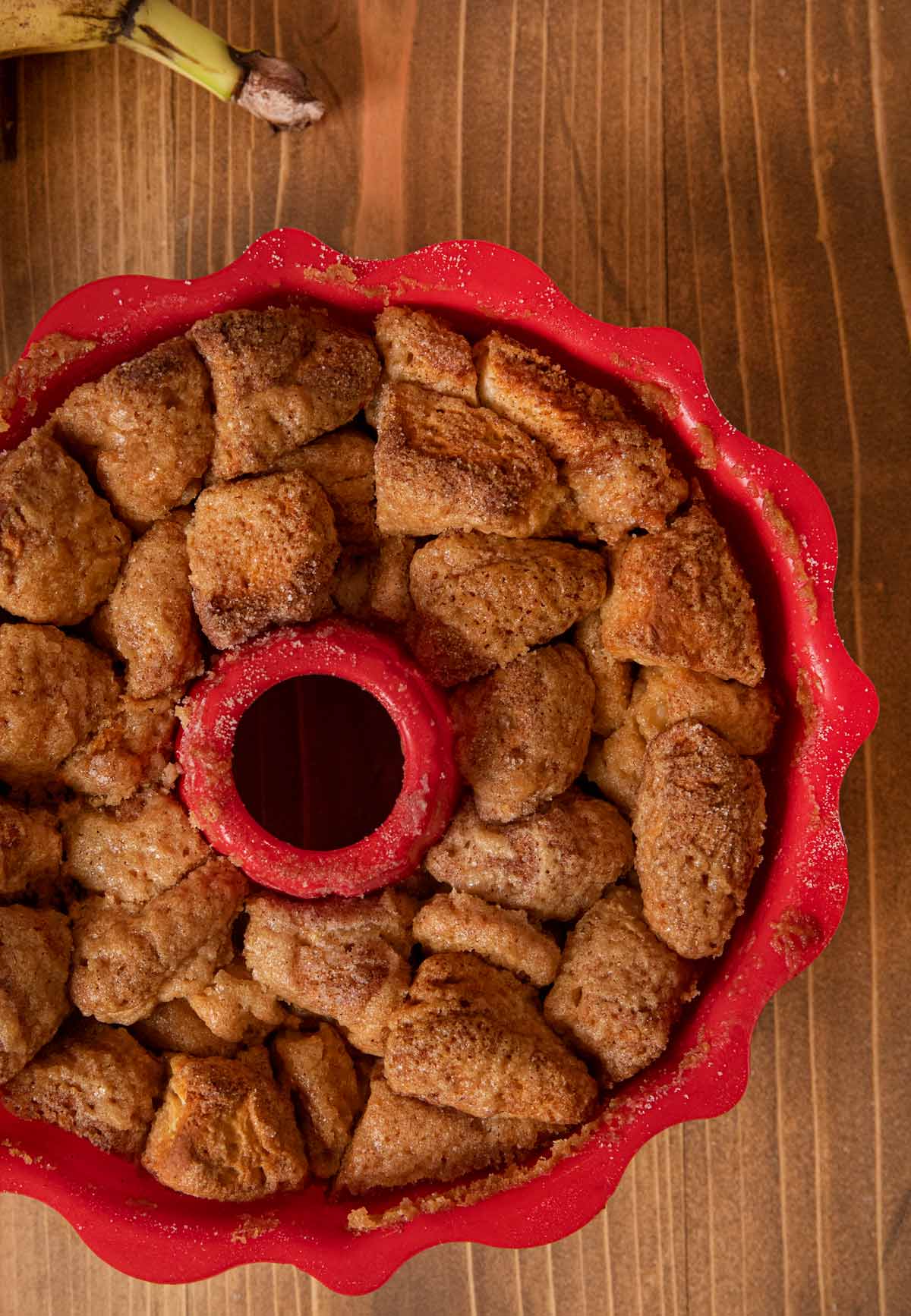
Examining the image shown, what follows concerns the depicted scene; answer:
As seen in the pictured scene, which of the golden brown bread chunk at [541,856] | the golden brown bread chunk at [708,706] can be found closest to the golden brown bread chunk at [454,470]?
the golden brown bread chunk at [708,706]

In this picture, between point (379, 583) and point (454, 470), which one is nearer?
point (454, 470)

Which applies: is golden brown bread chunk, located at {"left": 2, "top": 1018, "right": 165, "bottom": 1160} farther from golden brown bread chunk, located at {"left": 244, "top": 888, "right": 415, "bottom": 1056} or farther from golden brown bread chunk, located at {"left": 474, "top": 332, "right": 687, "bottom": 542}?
golden brown bread chunk, located at {"left": 474, "top": 332, "right": 687, "bottom": 542}

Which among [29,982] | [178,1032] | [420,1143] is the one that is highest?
[29,982]

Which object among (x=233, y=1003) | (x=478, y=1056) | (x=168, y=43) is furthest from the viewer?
(x=168, y=43)

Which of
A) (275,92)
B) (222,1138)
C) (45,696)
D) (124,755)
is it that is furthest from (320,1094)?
(275,92)

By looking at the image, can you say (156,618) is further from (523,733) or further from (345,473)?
(523,733)

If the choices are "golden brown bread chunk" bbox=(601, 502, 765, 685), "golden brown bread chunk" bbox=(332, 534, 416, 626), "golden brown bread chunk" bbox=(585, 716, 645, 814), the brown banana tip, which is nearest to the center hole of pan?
"golden brown bread chunk" bbox=(332, 534, 416, 626)

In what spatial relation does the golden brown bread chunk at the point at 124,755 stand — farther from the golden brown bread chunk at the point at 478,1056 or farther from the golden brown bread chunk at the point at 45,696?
the golden brown bread chunk at the point at 478,1056
